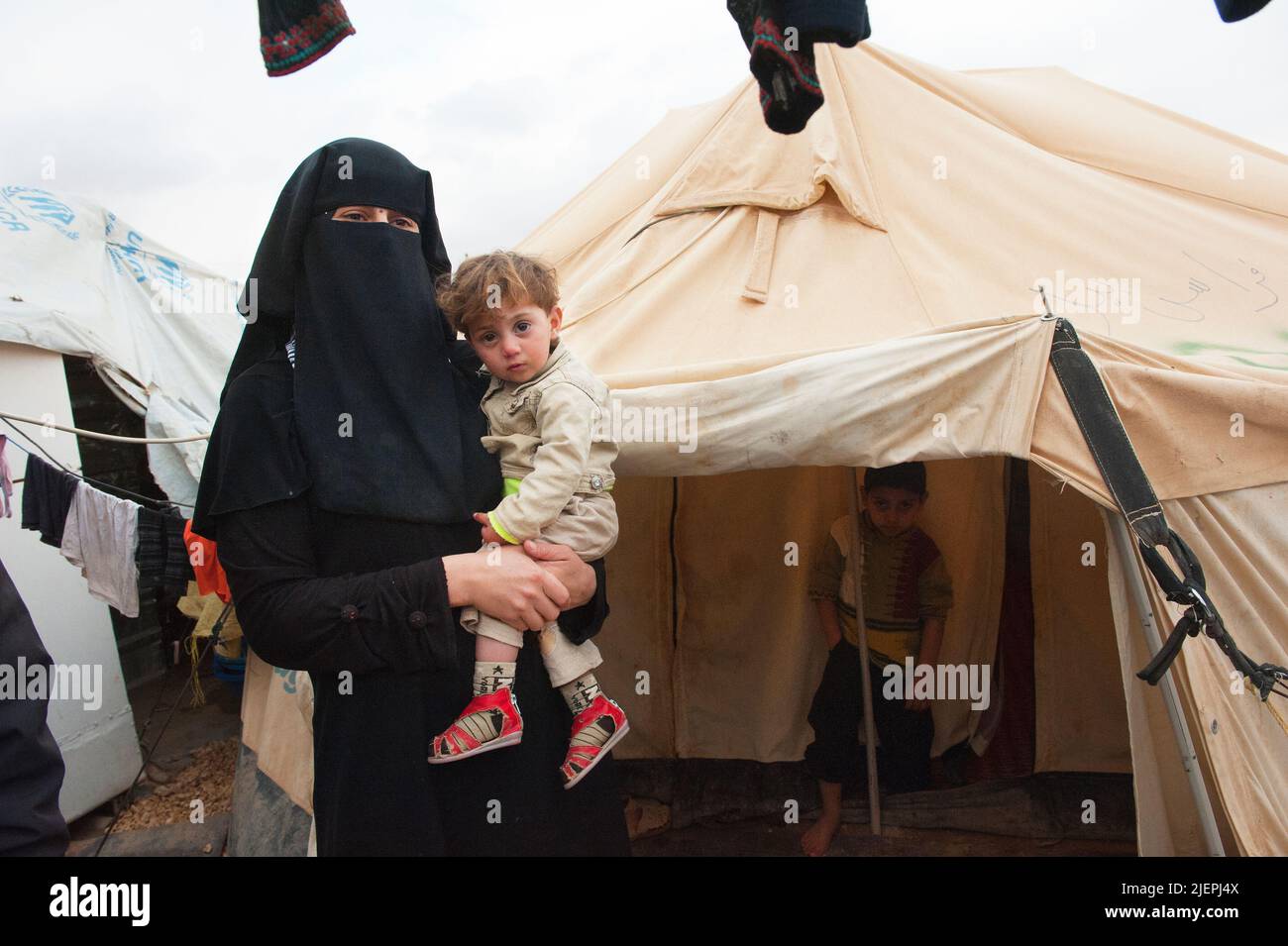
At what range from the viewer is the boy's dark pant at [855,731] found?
3.56 metres

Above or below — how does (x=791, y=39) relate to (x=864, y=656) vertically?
above

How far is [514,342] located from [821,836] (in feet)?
8.87

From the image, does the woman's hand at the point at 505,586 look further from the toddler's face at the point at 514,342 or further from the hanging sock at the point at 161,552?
the hanging sock at the point at 161,552

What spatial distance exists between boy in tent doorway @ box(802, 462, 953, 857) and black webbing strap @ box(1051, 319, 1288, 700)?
1.37m

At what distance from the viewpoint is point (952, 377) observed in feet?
6.90

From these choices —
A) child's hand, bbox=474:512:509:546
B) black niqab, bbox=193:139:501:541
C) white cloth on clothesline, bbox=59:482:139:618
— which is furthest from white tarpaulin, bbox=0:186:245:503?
child's hand, bbox=474:512:509:546

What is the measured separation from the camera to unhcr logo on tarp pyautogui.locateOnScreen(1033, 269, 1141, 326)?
258 cm

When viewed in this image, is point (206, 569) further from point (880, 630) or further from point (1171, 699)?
point (1171, 699)

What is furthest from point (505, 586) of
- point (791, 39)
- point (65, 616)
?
point (65, 616)

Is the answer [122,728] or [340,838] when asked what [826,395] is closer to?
[340,838]

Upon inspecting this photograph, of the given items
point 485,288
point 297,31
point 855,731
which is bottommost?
point 855,731

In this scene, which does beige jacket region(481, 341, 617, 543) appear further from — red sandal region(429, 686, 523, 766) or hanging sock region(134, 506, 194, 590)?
hanging sock region(134, 506, 194, 590)
